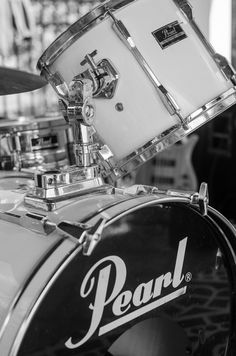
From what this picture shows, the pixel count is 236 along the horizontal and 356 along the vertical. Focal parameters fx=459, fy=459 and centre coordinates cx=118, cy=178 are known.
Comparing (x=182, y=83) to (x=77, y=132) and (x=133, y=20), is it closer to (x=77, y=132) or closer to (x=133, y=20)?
(x=133, y=20)

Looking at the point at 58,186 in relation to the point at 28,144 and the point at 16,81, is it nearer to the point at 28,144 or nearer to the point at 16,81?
the point at 16,81

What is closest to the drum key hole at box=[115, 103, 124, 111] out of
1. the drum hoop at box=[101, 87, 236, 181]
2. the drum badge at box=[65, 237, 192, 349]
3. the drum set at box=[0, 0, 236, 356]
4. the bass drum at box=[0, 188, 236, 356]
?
the drum set at box=[0, 0, 236, 356]

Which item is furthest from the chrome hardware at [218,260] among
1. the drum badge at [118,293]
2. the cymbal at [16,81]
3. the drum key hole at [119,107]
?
the cymbal at [16,81]

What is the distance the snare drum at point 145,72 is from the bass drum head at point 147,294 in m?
0.24

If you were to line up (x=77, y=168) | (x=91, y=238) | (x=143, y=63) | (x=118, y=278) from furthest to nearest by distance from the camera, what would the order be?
(x=143, y=63)
(x=77, y=168)
(x=118, y=278)
(x=91, y=238)

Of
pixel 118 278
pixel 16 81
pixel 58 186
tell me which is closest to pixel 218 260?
pixel 118 278

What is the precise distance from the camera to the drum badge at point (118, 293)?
32.5 inches

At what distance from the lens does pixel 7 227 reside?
0.87 m

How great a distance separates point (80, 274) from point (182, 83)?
1.76 ft

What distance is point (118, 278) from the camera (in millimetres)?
867

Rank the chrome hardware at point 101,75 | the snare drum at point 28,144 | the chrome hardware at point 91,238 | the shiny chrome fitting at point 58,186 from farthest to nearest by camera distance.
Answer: the snare drum at point 28,144, the chrome hardware at point 101,75, the shiny chrome fitting at point 58,186, the chrome hardware at point 91,238

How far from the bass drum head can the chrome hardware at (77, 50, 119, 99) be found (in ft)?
1.05

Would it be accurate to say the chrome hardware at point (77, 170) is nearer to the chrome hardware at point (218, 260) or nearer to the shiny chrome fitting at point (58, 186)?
the shiny chrome fitting at point (58, 186)

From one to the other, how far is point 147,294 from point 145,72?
51 centimetres
